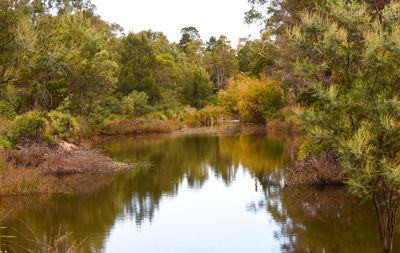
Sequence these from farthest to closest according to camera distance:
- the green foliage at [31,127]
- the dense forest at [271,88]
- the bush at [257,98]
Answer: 1. the bush at [257,98]
2. the green foliage at [31,127]
3. the dense forest at [271,88]

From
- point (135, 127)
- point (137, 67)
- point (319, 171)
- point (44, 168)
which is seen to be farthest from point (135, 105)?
point (319, 171)

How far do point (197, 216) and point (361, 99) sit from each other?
24.2 feet

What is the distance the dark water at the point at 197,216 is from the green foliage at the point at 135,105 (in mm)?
20986

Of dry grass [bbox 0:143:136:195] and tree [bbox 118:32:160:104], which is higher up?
tree [bbox 118:32:160:104]

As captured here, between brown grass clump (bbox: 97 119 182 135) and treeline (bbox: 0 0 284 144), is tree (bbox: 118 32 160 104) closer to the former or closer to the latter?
treeline (bbox: 0 0 284 144)

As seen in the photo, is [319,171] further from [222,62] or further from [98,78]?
[222,62]

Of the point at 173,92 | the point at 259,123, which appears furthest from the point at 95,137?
the point at 259,123

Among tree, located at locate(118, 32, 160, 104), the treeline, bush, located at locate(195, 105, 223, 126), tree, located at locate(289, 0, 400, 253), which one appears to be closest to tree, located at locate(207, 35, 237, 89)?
the treeline

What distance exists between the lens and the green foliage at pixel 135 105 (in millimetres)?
41781

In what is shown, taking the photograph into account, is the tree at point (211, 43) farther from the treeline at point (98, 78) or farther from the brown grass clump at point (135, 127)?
the brown grass clump at point (135, 127)

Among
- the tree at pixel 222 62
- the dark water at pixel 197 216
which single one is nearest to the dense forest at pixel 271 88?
the dark water at pixel 197 216

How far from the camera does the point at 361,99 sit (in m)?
7.90

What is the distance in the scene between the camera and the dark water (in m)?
11.0

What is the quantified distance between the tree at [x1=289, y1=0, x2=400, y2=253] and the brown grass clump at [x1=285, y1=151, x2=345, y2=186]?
6.88m
